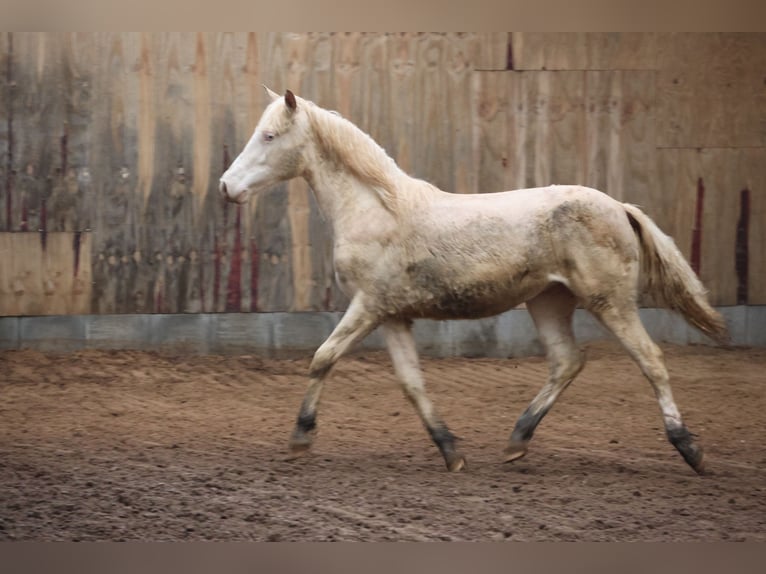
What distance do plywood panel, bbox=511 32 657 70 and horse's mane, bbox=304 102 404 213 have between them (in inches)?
153

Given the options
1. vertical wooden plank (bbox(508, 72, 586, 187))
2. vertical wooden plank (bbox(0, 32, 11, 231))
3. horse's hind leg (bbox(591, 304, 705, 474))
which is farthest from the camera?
vertical wooden plank (bbox(508, 72, 586, 187))

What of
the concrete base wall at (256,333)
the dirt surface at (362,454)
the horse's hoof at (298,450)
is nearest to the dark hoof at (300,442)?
the horse's hoof at (298,450)

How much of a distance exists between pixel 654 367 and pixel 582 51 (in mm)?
4668

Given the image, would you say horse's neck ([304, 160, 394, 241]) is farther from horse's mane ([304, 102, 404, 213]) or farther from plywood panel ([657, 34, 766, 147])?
plywood panel ([657, 34, 766, 147])

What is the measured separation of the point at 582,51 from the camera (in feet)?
33.6

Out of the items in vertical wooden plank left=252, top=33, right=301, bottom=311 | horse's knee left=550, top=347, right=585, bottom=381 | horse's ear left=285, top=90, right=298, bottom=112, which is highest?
horse's ear left=285, top=90, right=298, bottom=112

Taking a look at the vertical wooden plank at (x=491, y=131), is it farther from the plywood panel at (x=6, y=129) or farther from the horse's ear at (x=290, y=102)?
the plywood panel at (x=6, y=129)

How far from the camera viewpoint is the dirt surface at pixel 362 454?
5355 mm

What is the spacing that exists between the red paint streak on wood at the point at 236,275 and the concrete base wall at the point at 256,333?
110 mm

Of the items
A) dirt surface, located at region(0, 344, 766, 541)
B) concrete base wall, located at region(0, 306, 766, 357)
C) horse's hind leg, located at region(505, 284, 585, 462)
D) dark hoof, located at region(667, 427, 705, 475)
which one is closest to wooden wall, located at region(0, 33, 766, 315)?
concrete base wall, located at region(0, 306, 766, 357)

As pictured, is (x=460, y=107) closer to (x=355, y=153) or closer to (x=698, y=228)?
(x=698, y=228)

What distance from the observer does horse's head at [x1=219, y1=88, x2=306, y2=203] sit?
668cm

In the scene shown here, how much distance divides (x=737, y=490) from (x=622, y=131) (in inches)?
196

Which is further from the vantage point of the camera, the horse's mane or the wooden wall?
the wooden wall
